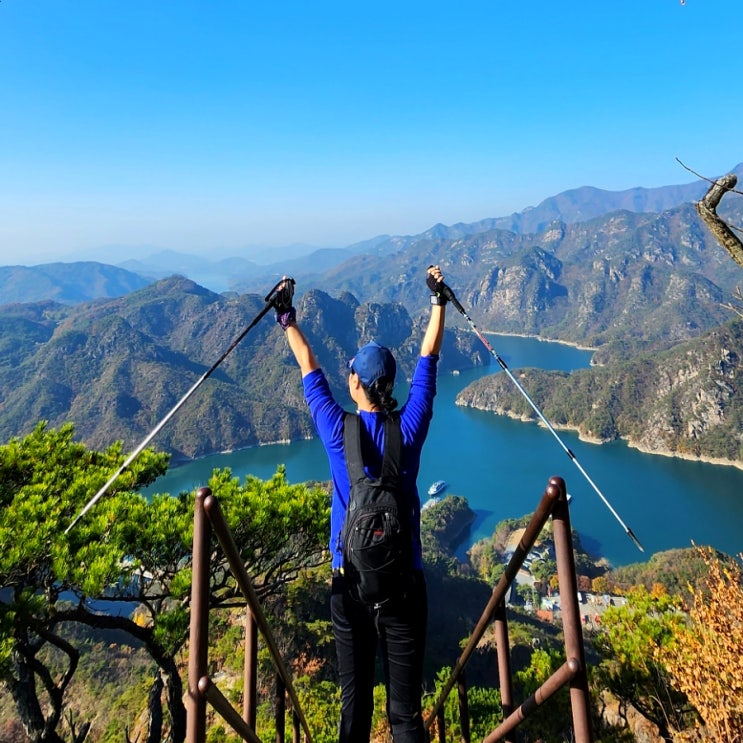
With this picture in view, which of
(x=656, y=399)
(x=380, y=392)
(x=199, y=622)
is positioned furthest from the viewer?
(x=656, y=399)

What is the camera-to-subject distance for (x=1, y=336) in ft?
440

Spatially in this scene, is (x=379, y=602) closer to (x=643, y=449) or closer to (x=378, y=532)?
(x=378, y=532)

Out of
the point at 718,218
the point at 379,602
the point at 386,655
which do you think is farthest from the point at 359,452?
the point at 718,218

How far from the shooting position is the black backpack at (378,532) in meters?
1.68

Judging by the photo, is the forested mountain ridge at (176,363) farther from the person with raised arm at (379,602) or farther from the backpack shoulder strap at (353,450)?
the backpack shoulder strap at (353,450)

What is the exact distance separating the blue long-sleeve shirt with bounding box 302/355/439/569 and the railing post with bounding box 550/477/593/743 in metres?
0.73

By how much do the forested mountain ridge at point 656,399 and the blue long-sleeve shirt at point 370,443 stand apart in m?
84.1

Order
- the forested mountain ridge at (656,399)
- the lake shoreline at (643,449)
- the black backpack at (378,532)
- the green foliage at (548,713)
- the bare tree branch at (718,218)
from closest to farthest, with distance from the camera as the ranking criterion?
the black backpack at (378,532) < the bare tree branch at (718,218) < the green foliage at (548,713) < the lake shoreline at (643,449) < the forested mountain ridge at (656,399)

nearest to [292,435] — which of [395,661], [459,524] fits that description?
[459,524]

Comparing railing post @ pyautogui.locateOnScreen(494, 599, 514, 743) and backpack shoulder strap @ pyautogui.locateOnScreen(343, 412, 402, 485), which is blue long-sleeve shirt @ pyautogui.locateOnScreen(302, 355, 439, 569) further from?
railing post @ pyautogui.locateOnScreen(494, 599, 514, 743)

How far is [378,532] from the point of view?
1.69 meters

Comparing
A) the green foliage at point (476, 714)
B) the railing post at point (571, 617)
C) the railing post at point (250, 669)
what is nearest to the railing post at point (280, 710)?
the railing post at point (250, 669)

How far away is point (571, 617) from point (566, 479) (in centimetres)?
4645

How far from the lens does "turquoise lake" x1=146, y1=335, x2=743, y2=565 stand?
56.9 meters
